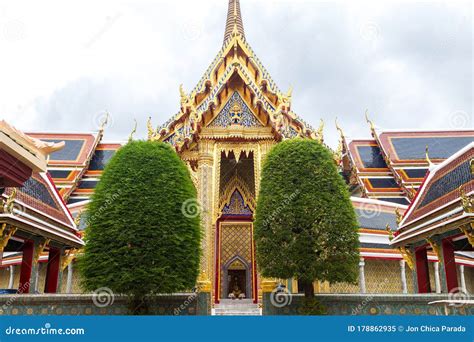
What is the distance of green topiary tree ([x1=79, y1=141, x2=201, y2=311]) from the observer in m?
7.61

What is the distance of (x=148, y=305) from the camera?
856cm

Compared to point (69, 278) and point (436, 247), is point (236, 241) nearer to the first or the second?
point (69, 278)

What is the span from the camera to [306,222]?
27.9 ft

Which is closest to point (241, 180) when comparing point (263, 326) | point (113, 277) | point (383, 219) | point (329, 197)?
point (383, 219)

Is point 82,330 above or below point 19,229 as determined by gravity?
below

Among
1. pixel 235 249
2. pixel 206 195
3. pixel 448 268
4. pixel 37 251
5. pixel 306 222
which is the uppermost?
pixel 206 195

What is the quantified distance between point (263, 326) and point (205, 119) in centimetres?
998

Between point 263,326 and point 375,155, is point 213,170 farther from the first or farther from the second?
point 375,155

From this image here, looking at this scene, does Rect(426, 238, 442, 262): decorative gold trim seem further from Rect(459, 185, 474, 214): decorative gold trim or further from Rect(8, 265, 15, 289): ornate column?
Rect(8, 265, 15, 289): ornate column

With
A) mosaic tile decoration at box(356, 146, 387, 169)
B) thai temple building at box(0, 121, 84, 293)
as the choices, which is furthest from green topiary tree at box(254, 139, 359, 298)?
mosaic tile decoration at box(356, 146, 387, 169)

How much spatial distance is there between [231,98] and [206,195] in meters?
3.69

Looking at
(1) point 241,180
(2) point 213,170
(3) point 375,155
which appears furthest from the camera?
(3) point 375,155

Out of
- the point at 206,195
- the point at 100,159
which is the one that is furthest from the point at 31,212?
the point at 100,159

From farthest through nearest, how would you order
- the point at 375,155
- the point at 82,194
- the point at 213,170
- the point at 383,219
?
the point at 375,155
the point at 82,194
the point at 383,219
the point at 213,170
